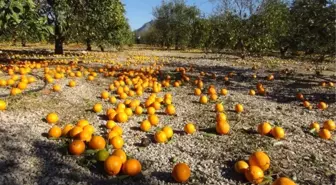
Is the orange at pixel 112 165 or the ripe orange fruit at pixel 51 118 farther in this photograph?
the ripe orange fruit at pixel 51 118

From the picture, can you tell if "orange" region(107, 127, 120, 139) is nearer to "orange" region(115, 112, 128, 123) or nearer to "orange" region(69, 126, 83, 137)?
"orange" region(69, 126, 83, 137)

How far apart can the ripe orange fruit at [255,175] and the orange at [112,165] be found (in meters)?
1.81

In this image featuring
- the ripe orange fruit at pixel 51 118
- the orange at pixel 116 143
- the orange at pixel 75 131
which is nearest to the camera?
the orange at pixel 116 143

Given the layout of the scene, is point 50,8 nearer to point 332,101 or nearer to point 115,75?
point 115,75

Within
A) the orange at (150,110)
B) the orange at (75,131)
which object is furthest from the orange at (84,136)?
the orange at (150,110)

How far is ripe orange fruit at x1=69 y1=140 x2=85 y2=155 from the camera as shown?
5.05 metres

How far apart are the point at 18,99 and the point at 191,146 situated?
16.2ft

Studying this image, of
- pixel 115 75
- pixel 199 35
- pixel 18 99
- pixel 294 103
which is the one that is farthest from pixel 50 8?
pixel 199 35

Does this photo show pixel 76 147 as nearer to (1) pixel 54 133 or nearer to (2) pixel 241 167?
(1) pixel 54 133

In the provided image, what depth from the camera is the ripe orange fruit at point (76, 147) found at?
5.05m

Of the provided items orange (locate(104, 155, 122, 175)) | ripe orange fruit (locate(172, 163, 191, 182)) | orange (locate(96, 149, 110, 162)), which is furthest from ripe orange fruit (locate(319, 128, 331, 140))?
orange (locate(96, 149, 110, 162))

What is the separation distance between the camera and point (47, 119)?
6602 millimetres

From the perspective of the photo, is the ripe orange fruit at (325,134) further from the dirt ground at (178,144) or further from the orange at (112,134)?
the orange at (112,134)

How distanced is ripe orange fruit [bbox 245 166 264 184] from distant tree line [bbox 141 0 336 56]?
805 centimetres
